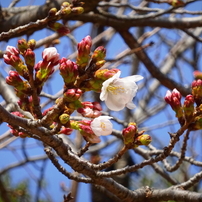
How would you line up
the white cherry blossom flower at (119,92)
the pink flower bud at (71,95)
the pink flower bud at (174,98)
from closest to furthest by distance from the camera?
the pink flower bud at (71,95) < the white cherry blossom flower at (119,92) < the pink flower bud at (174,98)

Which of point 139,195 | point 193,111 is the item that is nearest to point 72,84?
point 193,111

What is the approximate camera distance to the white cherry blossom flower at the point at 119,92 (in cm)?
98

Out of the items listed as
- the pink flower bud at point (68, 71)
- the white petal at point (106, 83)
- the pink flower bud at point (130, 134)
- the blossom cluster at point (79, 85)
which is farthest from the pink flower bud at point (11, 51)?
the pink flower bud at point (130, 134)

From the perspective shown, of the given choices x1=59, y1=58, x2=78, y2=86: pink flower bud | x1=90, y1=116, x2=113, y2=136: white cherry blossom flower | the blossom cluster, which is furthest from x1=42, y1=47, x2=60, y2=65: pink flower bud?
x1=90, y1=116, x2=113, y2=136: white cherry blossom flower

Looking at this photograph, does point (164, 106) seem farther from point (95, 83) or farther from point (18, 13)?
point (95, 83)

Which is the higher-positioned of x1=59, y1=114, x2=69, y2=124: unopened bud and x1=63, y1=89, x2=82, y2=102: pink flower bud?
x1=63, y1=89, x2=82, y2=102: pink flower bud

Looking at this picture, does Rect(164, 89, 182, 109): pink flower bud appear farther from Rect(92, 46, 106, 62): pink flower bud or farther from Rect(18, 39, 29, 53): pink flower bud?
Rect(18, 39, 29, 53): pink flower bud

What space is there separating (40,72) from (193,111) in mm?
464

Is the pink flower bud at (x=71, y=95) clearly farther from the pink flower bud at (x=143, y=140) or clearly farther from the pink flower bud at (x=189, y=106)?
the pink flower bud at (x=189, y=106)

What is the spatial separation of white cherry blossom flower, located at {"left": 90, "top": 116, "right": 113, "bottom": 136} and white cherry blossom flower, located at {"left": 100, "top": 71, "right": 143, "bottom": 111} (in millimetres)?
39

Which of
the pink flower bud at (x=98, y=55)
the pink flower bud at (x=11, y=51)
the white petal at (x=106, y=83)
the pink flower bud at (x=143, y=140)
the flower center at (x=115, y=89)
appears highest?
the pink flower bud at (x=11, y=51)

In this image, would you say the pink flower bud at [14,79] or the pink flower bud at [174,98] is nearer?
the pink flower bud at [14,79]

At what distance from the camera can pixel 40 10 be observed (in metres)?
1.93

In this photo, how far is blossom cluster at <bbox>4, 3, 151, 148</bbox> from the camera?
36.3 inches
